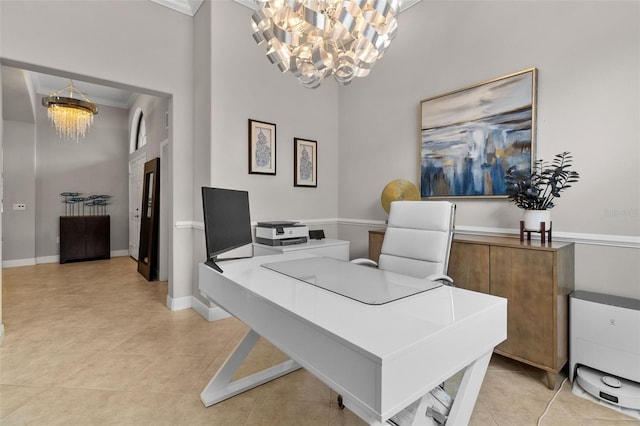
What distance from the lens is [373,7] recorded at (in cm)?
132

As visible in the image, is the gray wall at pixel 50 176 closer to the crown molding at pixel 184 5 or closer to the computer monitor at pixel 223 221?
the crown molding at pixel 184 5

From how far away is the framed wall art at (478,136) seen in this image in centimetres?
234

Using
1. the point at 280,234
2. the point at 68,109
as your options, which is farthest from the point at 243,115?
the point at 68,109

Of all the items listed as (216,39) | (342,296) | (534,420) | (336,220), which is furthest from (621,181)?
(216,39)

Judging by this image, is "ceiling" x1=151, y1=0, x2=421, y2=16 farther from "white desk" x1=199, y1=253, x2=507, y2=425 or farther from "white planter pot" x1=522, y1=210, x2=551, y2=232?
"white desk" x1=199, y1=253, x2=507, y2=425

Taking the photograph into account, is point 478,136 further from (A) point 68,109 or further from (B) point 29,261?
(B) point 29,261

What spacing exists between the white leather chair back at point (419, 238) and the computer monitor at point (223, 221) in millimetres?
993

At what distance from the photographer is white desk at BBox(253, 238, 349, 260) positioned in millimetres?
2887

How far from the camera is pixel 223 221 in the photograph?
5.34 ft

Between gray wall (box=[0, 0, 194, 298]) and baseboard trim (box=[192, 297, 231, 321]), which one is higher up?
gray wall (box=[0, 0, 194, 298])

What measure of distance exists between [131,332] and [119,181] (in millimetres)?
4941

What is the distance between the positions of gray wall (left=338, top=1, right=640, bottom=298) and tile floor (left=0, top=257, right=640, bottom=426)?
88cm

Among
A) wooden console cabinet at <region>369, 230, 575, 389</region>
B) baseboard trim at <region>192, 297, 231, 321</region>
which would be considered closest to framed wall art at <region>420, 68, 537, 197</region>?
wooden console cabinet at <region>369, 230, 575, 389</region>

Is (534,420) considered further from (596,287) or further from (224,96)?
(224,96)
